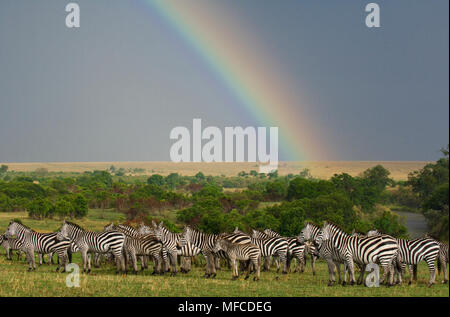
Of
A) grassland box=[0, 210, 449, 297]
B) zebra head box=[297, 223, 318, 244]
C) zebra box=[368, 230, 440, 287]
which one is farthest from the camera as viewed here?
zebra head box=[297, 223, 318, 244]

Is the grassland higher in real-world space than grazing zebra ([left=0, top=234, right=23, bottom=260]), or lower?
lower

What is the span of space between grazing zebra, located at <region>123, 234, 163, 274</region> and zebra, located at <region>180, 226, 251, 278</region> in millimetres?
935

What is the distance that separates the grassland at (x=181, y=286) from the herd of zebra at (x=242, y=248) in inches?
21.3

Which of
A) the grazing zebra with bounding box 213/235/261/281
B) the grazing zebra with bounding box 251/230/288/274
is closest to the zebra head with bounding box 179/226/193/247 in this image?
the grazing zebra with bounding box 213/235/261/281

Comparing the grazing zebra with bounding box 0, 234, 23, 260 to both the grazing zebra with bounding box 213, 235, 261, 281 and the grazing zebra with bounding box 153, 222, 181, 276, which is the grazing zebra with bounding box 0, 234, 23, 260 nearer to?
the grazing zebra with bounding box 153, 222, 181, 276

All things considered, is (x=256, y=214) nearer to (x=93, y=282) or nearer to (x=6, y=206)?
(x=6, y=206)

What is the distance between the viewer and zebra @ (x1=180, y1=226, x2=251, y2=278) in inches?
784

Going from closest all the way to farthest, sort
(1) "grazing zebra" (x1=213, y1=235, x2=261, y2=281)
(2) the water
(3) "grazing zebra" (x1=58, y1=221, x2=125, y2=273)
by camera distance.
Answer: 1. (1) "grazing zebra" (x1=213, y1=235, x2=261, y2=281)
2. (3) "grazing zebra" (x1=58, y1=221, x2=125, y2=273)
3. (2) the water

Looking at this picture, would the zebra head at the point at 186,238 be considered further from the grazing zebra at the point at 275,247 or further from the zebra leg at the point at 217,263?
the grazing zebra at the point at 275,247

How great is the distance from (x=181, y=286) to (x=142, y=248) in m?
3.56

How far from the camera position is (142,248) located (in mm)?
19953

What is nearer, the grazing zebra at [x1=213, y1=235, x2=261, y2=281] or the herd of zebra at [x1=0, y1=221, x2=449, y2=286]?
the herd of zebra at [x1=0, y1=221, x2=449, y2=286]
